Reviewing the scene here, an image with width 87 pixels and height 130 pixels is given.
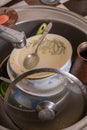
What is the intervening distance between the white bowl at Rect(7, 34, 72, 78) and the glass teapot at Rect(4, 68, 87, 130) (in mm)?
50

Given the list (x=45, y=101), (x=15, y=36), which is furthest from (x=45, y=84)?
(x=15, y=36)

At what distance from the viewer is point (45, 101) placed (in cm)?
83

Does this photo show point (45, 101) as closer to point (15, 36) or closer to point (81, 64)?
point (81, 64)

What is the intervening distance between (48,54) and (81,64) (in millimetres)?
149

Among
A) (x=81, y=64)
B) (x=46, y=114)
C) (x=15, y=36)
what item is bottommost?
(x=46, y=114)

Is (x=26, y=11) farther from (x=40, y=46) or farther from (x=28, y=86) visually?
(x=28, y=86)

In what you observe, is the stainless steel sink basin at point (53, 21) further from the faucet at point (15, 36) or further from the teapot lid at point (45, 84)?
the faucet at point (15, 36)

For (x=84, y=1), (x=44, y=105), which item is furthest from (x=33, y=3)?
(x=44, y=105)

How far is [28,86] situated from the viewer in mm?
814

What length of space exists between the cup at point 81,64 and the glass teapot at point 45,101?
0.14 feet

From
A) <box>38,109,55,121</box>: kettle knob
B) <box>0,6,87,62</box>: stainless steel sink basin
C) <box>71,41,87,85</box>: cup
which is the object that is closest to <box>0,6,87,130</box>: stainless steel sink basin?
<box>0,6,87,62</box>: stainless steel sink basin

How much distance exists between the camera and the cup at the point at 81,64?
79 centimetres

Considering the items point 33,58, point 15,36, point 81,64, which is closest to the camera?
point 15,36

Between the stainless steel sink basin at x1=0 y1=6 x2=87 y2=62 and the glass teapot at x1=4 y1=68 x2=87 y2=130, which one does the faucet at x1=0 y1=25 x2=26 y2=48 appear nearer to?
the glass teapot at x1=4 y1=68 x2=87 y2=130
